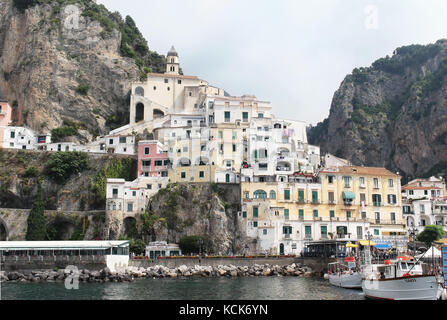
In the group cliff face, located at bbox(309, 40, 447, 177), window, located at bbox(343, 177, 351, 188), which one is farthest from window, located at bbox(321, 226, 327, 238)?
cliff face, located at bbox(309, 40, 447, 177)

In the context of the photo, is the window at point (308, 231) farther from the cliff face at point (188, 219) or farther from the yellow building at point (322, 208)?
the cliff face at point (188, 219)

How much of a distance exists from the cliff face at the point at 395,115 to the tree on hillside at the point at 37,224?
7625 centimetres

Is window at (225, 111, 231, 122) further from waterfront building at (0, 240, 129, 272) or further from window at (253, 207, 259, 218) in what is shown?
waterfront building at (0, 240, 129, 272)

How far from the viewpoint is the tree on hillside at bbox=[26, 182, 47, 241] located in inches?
2489

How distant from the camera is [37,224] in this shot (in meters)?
63.8

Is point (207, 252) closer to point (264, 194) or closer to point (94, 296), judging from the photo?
point (264, 194)

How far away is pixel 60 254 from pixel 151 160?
22.9 meters

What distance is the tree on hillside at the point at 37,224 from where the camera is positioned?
63.2 meters

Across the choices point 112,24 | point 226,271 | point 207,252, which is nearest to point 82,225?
point 207,252

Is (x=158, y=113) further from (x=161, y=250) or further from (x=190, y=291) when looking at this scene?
(x=190, y=291)

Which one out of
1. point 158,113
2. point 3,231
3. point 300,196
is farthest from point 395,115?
point 3,231

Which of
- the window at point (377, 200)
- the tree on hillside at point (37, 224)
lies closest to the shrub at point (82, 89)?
the tree on hillside at point (37, 224)
